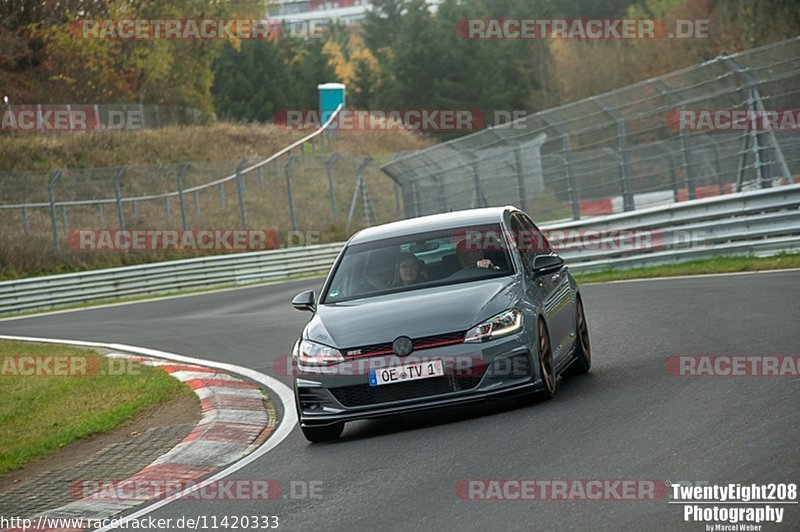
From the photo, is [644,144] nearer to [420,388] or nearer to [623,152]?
[623,152]

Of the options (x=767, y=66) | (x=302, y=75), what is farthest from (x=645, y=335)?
(x=302, y=75)

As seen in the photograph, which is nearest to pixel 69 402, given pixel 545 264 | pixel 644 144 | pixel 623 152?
pixel 545 264

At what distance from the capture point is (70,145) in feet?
170

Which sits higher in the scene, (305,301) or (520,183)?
(305,301)

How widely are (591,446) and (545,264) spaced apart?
2.50m

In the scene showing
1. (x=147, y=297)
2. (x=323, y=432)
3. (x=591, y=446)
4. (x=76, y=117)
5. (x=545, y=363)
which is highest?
(x=76, y=117)

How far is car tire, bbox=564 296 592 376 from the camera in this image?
10.5 metres

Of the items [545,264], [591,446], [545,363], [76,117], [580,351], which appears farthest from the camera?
[76,117]

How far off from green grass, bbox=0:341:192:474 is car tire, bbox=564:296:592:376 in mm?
3925

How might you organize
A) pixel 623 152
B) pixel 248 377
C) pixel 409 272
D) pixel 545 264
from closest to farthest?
pixel 545 264 < pixel 409 272 < pixel 248 377 < pixel 623 152

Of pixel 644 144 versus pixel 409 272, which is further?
pixel 644 144

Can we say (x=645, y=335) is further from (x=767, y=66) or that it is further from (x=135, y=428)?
(x=767, y=66)

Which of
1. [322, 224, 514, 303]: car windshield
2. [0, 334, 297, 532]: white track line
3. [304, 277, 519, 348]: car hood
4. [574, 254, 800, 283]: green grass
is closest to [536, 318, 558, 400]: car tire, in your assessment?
[304, 277, 519, 348]: car hood

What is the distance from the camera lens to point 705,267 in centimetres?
1945
